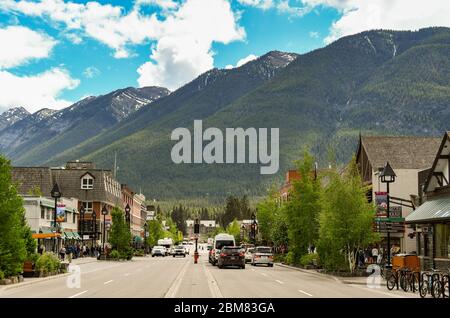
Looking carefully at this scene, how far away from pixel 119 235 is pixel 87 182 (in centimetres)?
2785

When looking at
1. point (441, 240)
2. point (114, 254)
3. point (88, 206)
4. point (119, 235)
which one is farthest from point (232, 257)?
point (88, 206)

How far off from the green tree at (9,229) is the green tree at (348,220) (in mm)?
19041

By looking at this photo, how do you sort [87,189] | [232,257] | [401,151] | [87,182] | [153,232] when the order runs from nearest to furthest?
[232,257] < [401,151] < [87,189] < [87,182] < [153,232]

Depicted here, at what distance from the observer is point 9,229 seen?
31609 mm

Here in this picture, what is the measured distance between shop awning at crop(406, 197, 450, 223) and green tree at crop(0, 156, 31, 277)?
2290 cm

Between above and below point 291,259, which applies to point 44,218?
above

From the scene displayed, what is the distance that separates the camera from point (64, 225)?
82.1m

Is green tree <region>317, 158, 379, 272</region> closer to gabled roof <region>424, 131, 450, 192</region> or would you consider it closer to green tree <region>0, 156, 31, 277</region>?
gabled roof <region>424, 131, 450, 192</region>

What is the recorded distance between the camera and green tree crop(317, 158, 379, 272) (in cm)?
4044

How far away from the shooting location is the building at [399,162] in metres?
65.9

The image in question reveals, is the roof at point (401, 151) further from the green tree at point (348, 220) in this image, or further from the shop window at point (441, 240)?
the green tree at point (348, 220)

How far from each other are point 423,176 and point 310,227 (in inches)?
405

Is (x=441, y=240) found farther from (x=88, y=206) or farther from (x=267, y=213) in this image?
(x=88, y=206)
